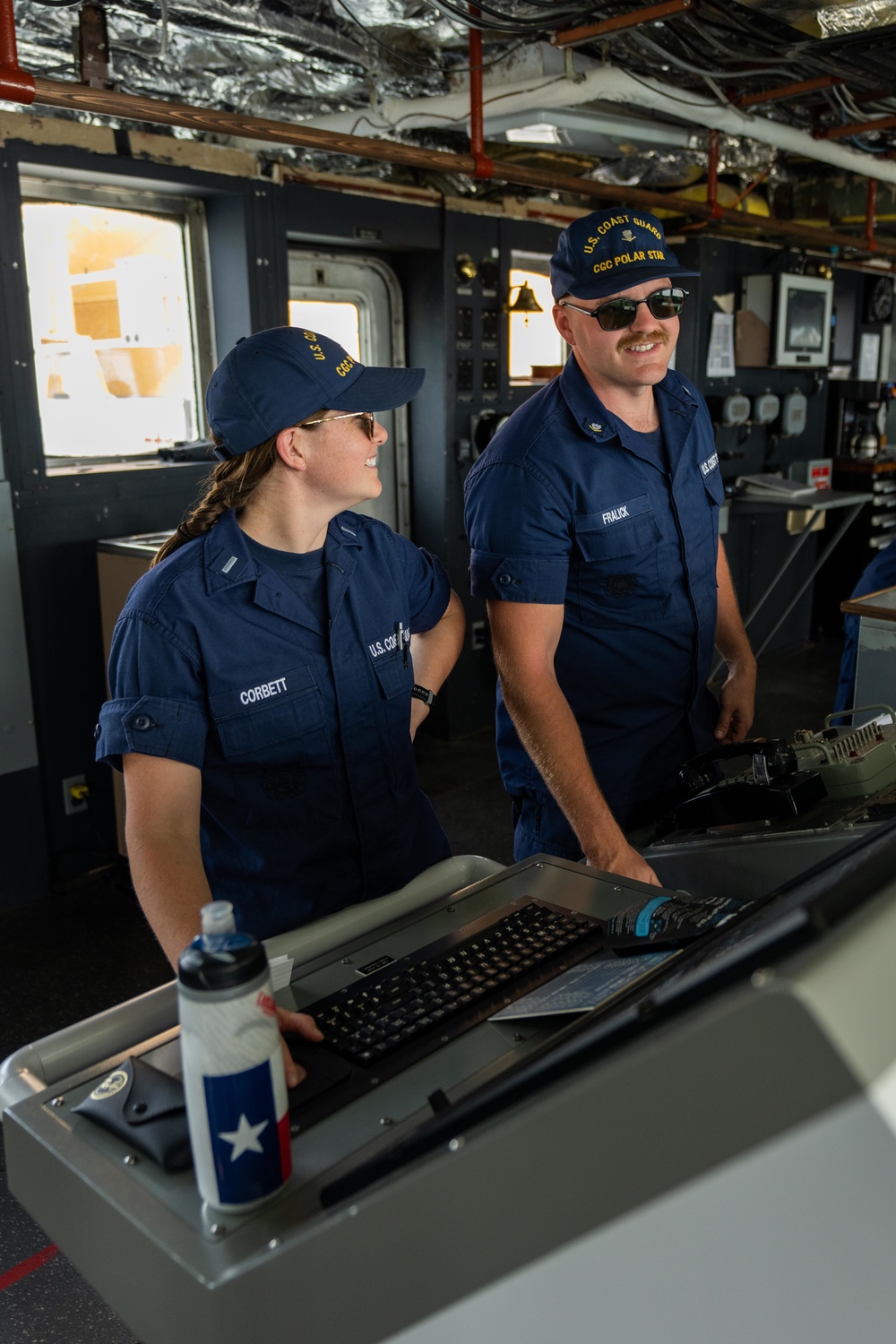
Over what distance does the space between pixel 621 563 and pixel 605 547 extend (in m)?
0.05

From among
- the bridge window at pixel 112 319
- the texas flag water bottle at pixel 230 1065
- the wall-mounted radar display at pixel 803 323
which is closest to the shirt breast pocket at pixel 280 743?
the texas flag water bottle at pixel 230 1065

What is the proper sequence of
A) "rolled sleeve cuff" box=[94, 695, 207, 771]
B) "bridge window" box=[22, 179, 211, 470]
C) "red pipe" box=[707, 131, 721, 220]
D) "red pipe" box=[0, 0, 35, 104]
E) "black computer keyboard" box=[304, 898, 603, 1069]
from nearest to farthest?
"black computer keyboard" box=[304, 898, 603, 1069]
"rolled sleeve cuff" box=[94, 695, 207, 771]
"red pipe" box=[0, 0, 35, 104]
"bridge window" box=[22, 179, 211, 470]
"red pipe" box=[707, 131, 721, 220]

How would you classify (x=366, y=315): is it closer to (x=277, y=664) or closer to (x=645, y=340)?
(x=645, y=340)

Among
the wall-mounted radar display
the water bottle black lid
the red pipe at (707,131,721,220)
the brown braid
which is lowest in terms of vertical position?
the water bottle black lid

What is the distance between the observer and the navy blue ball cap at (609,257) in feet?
6.27

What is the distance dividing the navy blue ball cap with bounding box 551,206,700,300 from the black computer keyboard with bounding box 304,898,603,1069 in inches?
45.9

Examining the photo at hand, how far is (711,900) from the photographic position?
1.19m

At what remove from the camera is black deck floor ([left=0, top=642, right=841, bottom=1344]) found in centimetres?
200

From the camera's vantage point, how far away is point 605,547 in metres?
1.93

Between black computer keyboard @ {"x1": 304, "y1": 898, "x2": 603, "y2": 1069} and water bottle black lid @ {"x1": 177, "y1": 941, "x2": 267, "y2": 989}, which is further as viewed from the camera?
black computer keyboard @ {"x1": 304, "y1": 898, "x2": 603, "y2": 1069}

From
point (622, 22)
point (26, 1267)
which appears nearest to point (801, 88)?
point (622, 22)

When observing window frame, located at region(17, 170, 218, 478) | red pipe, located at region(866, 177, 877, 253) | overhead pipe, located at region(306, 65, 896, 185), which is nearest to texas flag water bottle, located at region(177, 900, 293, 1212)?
window frame, located at region(17, 170, 218, 478)

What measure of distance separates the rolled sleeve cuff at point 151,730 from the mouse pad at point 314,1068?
47 cm

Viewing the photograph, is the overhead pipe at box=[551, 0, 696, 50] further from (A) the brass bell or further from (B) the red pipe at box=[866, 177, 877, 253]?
(B) the red pipe at box=[866, 177, 877, 253]
